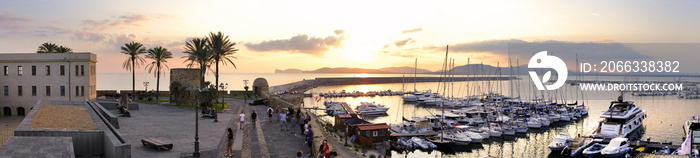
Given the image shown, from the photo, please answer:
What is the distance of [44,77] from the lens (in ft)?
158

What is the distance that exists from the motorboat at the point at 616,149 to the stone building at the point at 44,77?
5782 centimetres

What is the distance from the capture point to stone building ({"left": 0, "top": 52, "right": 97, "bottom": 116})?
158 ft

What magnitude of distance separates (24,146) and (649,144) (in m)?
48.1

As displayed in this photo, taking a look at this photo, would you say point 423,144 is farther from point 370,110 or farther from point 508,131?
point 370,110

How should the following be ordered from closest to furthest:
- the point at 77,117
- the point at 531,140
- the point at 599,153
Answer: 1. the point at 77,117
2. the point at 599,153
3. the point at 531,140

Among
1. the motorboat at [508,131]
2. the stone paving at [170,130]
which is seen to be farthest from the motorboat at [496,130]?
the stone paving at [170,130]

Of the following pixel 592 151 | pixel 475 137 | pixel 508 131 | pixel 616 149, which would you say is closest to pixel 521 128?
pixel 508 131

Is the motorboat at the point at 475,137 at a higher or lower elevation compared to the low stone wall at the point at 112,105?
lower

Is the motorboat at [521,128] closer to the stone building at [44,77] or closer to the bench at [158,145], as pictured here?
the bench at [158,145]

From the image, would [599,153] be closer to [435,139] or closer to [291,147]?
[435,139]

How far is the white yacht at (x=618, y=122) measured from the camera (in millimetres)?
44125

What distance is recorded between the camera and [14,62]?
48094 mm

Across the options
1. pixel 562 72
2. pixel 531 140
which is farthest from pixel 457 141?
pixel 562 72

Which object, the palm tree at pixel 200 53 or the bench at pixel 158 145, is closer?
the bench at pixel 158 145
